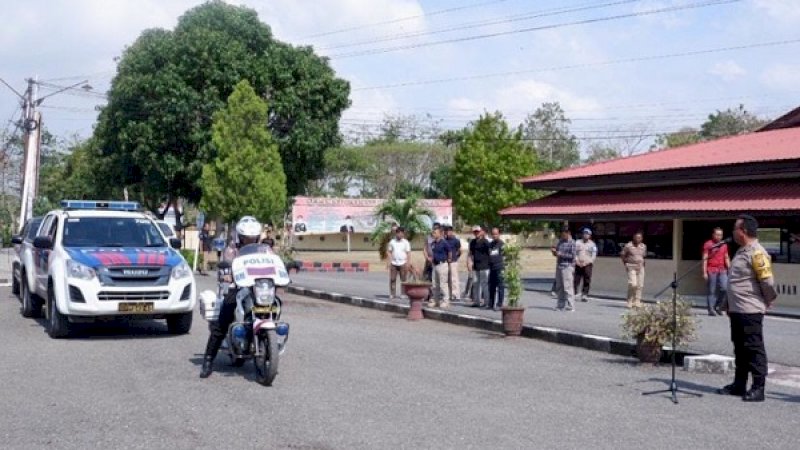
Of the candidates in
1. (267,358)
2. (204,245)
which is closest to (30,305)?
(267,358)

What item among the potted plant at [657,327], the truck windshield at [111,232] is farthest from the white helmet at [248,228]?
the potted plant at [657,327]

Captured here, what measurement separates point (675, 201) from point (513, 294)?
432 inches

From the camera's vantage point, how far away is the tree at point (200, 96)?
44.8 meters

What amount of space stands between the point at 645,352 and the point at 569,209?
16.8 m

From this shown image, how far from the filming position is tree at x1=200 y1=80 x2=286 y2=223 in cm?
4159

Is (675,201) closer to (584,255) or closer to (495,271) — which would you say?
(584,255)

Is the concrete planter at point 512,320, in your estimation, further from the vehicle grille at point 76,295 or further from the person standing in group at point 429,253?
the vehicle grille at point 76,295

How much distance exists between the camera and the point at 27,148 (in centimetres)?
4000

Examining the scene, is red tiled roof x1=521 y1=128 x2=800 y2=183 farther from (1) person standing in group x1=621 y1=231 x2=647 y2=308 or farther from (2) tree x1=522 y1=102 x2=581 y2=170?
(2) tree x1=522 y1=102 x2=581 y2=170

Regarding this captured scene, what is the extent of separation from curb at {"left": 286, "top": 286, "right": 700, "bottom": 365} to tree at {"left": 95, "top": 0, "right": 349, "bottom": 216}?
75.9ft

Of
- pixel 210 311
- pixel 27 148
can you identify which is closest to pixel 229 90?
pixel 27 148

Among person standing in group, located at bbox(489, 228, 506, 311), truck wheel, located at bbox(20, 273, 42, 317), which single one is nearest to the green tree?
person standing in group, located at bbox(489, 228, 506, 311)

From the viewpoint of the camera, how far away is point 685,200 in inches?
1021

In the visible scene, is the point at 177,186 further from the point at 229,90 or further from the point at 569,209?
the point at 569,209
